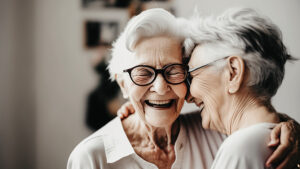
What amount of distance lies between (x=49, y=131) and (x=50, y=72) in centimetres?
49

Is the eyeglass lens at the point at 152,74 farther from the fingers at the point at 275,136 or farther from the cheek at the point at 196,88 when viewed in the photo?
the fingers at the point at 275,136

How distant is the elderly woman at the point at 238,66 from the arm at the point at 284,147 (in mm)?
47

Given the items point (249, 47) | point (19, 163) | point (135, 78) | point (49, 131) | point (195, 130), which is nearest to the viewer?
point (249, 47)

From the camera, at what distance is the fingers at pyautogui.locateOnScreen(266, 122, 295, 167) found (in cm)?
81

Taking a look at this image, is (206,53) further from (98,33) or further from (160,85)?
(98,33)

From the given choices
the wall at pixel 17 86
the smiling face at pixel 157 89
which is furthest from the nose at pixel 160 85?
the wall at pixel 17 86

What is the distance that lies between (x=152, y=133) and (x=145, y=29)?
49 cm

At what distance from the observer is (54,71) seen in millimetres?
2139

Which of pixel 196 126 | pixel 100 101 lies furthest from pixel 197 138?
pixel 100 101

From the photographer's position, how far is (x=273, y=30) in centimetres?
101

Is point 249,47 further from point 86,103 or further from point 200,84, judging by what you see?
point 86,103

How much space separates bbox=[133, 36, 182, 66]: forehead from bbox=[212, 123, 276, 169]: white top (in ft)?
1.40

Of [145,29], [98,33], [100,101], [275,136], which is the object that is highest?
[145,29]

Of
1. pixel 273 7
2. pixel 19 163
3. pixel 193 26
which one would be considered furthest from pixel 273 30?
pixel 19 163
